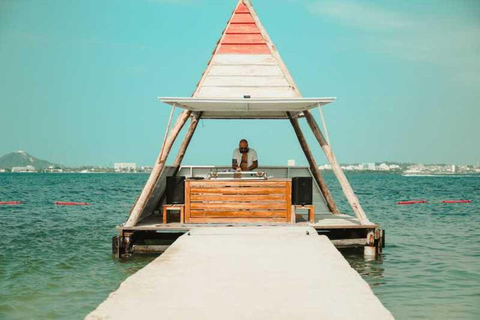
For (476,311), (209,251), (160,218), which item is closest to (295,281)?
(209,251)

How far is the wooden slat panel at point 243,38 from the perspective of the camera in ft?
46.3

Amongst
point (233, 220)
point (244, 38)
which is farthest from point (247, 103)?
point (233, 220)

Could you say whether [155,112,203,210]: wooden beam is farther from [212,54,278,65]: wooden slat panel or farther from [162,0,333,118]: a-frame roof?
[212,54,278,65]: wooden slat panel

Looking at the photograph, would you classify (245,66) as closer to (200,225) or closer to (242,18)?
(242,18)

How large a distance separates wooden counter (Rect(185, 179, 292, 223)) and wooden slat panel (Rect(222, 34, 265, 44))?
129 inches

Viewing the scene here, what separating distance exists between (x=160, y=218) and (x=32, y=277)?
132 inches

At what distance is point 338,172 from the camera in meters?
13.0

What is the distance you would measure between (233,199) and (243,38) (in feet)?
12.2

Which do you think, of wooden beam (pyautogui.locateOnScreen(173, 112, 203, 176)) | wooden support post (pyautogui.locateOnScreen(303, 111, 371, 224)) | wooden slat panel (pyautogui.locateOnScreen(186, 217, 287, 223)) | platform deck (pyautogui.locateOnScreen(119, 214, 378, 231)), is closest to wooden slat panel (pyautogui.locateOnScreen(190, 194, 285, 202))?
wooden slat panel (pyautogui.locateOnScreen(186, 217, 287, 223))

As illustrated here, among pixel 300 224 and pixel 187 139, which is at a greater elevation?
pixel 187 139

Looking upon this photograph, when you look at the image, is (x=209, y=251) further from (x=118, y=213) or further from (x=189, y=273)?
(x=118, y=213)

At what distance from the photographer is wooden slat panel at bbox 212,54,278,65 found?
13789 millimetres

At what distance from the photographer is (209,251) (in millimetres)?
9539

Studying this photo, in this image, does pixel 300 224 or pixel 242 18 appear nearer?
pixel 300 224
